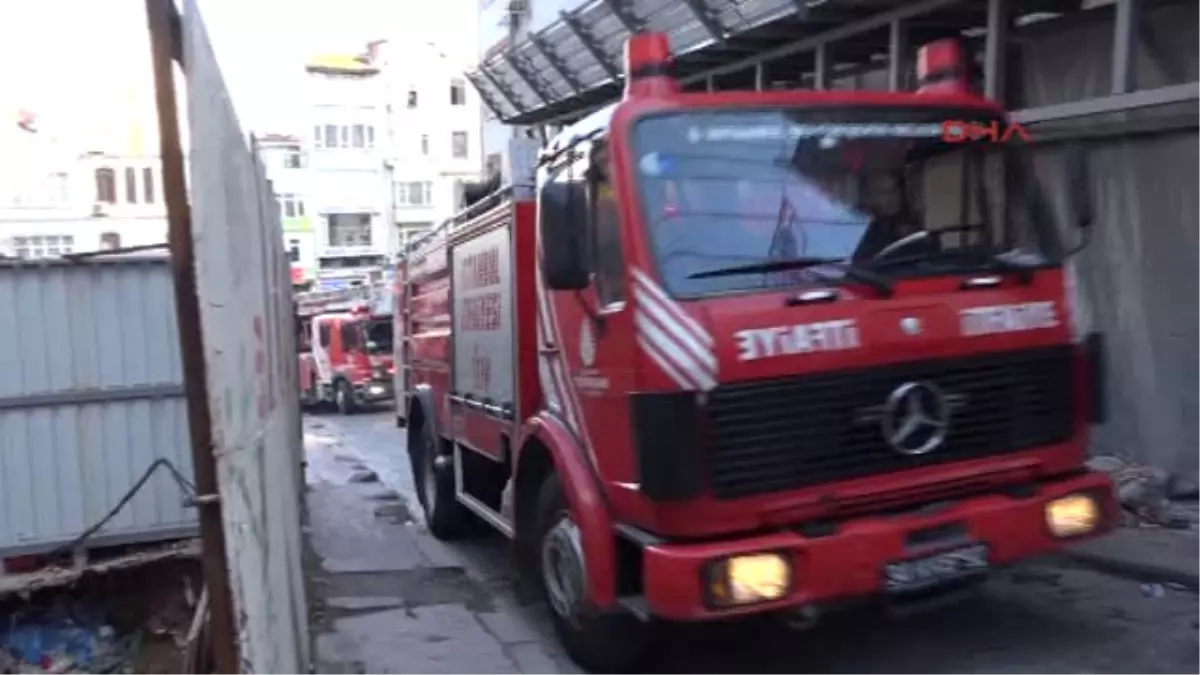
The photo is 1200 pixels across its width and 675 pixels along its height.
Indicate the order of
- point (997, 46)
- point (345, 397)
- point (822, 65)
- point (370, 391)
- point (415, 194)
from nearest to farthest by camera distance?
1. point (997, 46)
2. point (822, 65)
3. point (370, 391)
4. point (345, 397)
5. point (415, 194)

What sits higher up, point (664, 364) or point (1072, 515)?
point (664, 364)

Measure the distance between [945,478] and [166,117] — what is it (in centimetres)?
341

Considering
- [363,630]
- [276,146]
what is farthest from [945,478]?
[276,146]

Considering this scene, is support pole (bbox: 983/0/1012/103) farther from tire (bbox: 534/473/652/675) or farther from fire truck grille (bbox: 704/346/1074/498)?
tire (bbox: 534/473/652/675)

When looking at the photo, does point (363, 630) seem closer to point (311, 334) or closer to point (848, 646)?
point (848, 646)

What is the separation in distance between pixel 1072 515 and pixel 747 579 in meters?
1.54

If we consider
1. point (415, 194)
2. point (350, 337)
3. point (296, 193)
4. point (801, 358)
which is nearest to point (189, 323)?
point (801, 358)

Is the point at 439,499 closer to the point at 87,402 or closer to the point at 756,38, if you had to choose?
the point at 87,402

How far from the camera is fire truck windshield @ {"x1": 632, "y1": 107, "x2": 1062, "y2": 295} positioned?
16.1 ft

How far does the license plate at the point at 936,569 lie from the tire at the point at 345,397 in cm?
2304

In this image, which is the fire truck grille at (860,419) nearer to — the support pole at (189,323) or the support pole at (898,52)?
the support pole at (189,323)

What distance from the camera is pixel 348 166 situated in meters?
69.2

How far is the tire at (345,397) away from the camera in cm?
2695

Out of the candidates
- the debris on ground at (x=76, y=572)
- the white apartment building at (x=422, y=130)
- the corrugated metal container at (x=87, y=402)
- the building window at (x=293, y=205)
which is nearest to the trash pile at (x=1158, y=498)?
the debris on ground at (x=76, y=572)
